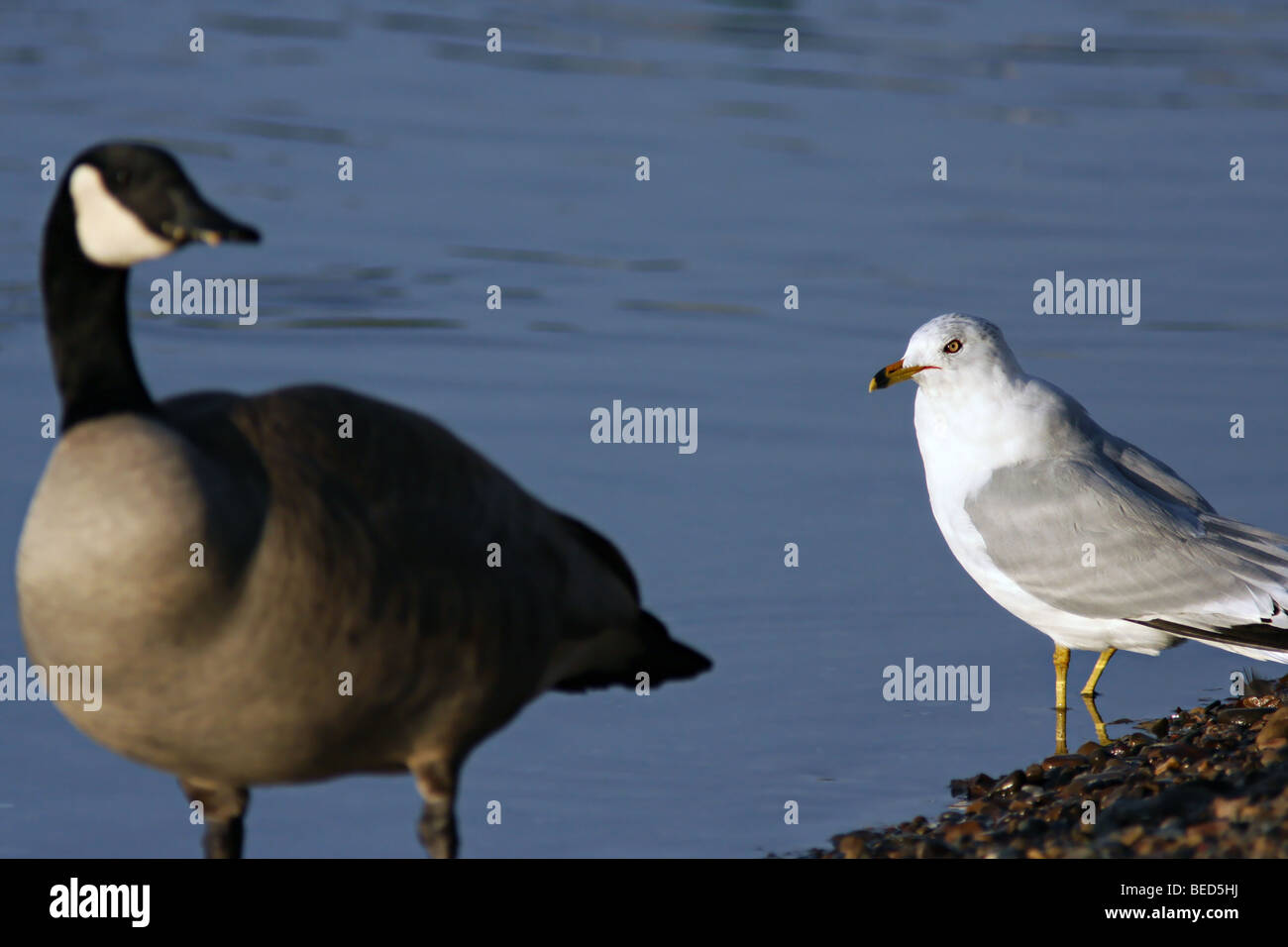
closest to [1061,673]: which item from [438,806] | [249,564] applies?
[438,806]

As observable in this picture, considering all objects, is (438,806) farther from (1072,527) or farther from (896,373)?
(896,373)

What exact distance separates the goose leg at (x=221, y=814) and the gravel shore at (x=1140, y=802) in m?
2.45

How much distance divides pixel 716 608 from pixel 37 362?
20.1ft

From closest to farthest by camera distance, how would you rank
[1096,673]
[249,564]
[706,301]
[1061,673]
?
[249,564], [1061,673], [1096,673], [706,301]

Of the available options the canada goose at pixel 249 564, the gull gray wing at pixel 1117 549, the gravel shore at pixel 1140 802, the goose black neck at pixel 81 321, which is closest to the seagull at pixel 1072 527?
the gull gray wing at pixel 1117 549

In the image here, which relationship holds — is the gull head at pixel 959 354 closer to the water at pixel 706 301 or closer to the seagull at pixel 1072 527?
the seagull at pixel 1072 527

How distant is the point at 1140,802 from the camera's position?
20.9 feet

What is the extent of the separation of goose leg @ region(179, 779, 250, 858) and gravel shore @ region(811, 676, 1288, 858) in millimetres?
2452

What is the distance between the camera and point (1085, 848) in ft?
19.2

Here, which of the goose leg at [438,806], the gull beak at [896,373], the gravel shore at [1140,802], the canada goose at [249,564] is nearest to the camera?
the canada goose at [249,564]

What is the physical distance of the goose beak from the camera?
5.05m

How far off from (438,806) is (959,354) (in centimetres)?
408

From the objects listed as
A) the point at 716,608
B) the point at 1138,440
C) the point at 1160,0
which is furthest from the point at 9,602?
the point at 1160,0

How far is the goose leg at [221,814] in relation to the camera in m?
5.75
